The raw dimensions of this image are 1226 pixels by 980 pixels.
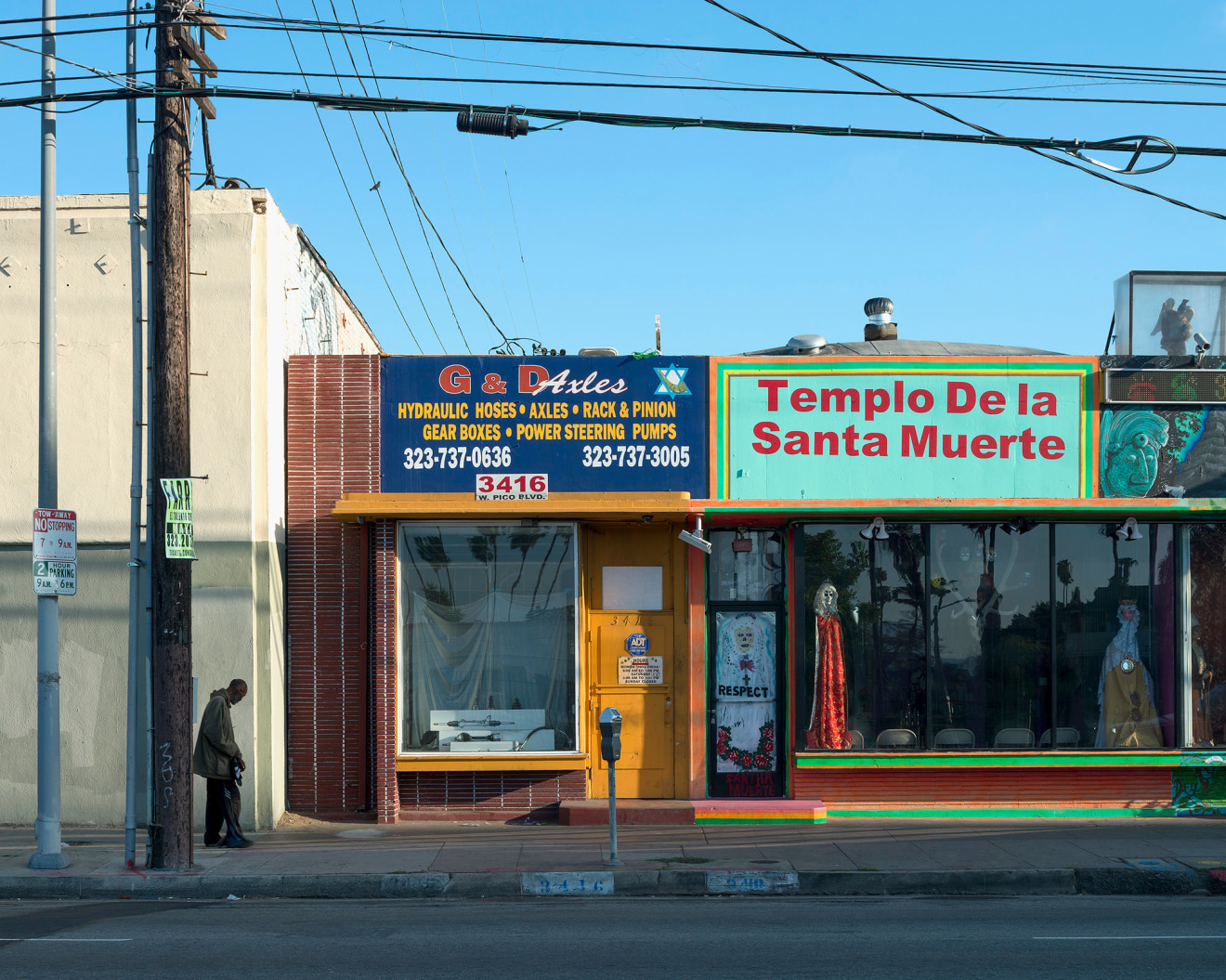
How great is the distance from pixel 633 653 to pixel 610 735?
2.59 metres

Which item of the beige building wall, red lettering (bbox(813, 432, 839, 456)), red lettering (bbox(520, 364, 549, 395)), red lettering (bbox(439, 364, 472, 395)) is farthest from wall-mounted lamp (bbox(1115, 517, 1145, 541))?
the beige building wall

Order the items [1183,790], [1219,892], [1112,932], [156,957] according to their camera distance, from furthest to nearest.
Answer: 1. [1183,790]
2. [1219,892]
3. [1112,932]
4. [156,957]

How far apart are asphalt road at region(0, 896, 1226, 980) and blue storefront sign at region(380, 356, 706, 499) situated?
16.6ft

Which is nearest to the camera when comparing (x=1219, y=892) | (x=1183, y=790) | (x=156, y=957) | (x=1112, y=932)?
(x=156, y=957)

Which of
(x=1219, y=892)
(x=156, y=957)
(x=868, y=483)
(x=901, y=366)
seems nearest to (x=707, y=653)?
(x=868, y=483)

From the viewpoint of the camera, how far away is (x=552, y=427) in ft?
43.9

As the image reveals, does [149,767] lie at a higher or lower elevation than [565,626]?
lower

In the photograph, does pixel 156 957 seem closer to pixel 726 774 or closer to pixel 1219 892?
pixel 726 774

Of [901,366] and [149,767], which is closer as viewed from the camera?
[149,767]

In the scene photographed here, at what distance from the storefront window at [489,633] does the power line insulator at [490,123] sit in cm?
450

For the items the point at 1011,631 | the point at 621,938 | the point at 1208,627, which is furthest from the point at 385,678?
the point at 1208,627

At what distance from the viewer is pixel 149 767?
34.1ft

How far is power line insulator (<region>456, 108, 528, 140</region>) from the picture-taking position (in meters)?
10.5

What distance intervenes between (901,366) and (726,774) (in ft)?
16.6
